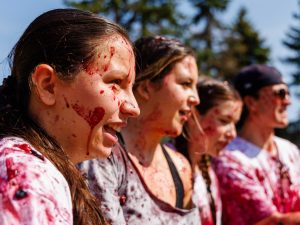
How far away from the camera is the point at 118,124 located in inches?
74.7

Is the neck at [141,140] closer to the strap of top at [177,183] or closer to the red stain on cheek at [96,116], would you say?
the strap of top at [177,183]

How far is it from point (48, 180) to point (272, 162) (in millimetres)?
3433

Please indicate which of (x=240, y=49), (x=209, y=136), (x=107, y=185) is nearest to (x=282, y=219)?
(x=209, y=136)

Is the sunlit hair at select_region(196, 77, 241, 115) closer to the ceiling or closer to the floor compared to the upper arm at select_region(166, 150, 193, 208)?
closer to the ceiling

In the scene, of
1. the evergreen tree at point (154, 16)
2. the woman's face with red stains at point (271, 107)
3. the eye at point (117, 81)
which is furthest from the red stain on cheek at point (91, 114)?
the evergreen tree at point (154, 16)

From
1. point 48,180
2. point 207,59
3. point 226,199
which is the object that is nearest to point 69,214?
point 48,180

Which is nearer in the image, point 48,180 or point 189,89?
A: point 48,180

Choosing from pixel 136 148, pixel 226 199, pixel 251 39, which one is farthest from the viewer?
pixel 251 39

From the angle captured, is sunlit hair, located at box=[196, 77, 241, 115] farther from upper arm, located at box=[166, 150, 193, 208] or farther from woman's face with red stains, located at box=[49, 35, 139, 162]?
woman's face with red stains, located at box=[49, 35, 139, 162]

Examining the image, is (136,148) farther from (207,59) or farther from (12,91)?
(207,59)

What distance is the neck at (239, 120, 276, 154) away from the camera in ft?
15.9

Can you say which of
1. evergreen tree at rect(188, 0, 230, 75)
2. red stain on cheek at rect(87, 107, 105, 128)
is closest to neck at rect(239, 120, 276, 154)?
red stain on cheek at rect(87, 107, 105, 128)

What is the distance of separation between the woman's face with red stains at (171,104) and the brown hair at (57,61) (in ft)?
4.20

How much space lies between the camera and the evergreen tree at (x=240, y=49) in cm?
2980
